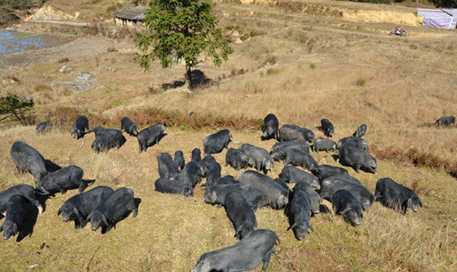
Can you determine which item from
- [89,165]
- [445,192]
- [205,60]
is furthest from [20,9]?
[445,192]

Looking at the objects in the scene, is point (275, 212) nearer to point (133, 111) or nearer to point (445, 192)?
point (445, 192)

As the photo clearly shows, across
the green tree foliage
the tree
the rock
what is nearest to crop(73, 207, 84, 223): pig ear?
the green tree foliage

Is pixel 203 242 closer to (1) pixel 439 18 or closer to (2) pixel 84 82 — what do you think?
(2) pixel 84 82

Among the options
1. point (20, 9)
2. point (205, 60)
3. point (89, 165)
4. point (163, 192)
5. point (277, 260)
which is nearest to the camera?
point (277, 260)

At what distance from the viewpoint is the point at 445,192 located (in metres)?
15.6

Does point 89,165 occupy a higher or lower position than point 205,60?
higher

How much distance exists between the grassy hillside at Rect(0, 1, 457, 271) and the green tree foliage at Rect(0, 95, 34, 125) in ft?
4.55

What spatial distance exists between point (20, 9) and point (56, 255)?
116 meters

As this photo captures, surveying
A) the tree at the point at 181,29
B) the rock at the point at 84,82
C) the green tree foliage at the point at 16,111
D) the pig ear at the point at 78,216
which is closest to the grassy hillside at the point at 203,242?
the pig ear at the point at 78,216

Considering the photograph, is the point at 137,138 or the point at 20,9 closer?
the point at 137,138

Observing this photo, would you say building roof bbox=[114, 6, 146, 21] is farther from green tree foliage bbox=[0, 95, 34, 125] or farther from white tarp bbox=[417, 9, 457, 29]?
white tarp bbox=[417, 9, 457, 29]

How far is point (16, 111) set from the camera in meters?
30.9

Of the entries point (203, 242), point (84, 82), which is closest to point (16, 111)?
point (84, 82)

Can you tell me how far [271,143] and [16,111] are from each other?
2108cm
